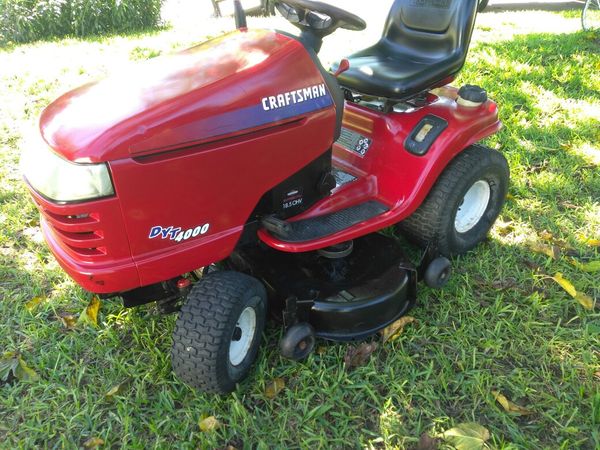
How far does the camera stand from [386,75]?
2324 mm

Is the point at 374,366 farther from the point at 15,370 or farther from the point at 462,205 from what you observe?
the point at 15,370

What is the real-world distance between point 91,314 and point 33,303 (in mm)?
308

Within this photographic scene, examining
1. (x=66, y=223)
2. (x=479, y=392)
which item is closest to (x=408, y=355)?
(x=479, y=392)

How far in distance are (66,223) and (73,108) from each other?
1.24ft

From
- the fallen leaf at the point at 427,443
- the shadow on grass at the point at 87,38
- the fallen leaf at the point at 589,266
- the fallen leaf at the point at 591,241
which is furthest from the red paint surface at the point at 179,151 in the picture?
the shadow on grass at the point at 87,38

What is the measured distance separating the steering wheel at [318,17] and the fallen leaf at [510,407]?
1472 millimetres

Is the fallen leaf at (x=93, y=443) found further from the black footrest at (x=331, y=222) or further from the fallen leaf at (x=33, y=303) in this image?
the black footrest at (x=331, y=222)

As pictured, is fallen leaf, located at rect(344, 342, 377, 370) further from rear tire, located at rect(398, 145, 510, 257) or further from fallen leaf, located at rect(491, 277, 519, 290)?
fallen leaf, located at rect(491, 277, 519, 290)

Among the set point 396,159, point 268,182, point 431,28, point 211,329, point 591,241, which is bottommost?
point 591,241

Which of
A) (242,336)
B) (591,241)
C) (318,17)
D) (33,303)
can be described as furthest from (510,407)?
(33,303)

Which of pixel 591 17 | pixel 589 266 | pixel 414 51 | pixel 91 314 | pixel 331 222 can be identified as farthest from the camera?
pixel 591 17

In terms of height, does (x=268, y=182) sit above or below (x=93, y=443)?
above

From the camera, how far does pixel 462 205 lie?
103 inches

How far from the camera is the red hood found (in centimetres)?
150
